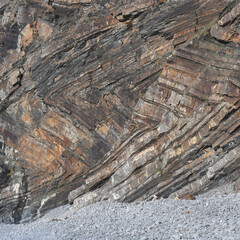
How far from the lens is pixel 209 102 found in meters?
17.9

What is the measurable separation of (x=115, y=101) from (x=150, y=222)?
8.58 m

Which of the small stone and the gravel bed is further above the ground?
the small stone

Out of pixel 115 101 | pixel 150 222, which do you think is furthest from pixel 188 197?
pixel 115 101

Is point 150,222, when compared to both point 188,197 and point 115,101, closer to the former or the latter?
point 188,197

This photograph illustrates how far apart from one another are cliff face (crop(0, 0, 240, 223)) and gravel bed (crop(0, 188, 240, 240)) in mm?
1523

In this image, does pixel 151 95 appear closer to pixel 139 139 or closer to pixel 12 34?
pixel 139 139

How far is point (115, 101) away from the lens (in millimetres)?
21797

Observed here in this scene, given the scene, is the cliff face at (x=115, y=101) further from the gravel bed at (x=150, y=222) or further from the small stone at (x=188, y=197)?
the gravel bed at (x=150, y=222)

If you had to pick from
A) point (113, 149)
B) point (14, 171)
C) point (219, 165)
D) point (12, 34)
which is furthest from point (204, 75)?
point (12, 34)

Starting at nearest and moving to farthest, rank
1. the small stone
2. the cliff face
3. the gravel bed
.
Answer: the gravel bed
the small stone
the cliff face

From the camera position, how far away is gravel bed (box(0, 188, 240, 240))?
1307cm

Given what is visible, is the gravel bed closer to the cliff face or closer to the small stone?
the small stone

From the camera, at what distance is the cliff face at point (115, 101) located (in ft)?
58.9

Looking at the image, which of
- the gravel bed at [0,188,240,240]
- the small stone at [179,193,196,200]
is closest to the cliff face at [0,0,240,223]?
the small stone at [179,193,196,200]
